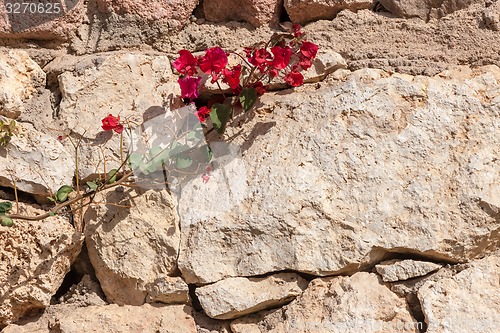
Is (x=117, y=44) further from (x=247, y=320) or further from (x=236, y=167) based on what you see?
(x=247, y=320)

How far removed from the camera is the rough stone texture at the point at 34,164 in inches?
78.5

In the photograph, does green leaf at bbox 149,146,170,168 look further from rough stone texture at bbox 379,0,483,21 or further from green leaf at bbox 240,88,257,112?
rough stone texture at bbox 379,0,483,21

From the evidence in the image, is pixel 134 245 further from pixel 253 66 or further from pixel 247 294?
pixel 253 66

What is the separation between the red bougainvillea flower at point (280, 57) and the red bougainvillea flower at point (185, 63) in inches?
8.5

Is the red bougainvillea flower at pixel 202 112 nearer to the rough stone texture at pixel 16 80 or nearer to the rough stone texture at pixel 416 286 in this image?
the rough stone texture at pixel 16 80

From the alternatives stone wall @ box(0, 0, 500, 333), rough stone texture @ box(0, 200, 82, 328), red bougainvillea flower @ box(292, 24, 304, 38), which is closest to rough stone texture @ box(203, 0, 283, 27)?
stone wall @ box(0, 0, 500, 333)

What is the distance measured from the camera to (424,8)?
204 centimetres

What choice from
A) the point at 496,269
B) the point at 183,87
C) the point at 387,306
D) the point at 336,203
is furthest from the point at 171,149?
the point at 496,269

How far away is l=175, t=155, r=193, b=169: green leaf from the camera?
1.99 meters

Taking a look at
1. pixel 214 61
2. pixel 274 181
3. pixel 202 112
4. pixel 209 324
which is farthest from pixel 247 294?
pixel 214 61

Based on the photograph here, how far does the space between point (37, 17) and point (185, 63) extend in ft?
1.55

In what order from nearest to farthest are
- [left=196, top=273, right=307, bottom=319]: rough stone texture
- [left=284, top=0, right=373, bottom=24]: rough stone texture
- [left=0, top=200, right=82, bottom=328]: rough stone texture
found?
[left=196, top=273, right=307, bottom=319]: rough stone texture
[left=0, top=200, right=82, bottom=328]: rough stone texture
[left=284, top=0, right=373, bottom=24]: rough stone texture

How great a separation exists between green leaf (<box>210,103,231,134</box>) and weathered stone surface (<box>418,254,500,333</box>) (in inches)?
26.3

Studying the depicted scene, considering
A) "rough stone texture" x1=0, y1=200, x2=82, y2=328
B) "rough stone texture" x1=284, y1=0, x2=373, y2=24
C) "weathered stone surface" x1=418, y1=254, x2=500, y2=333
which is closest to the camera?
"weathered stone surface" x1=418, y1=254, x2=500, y2=333
